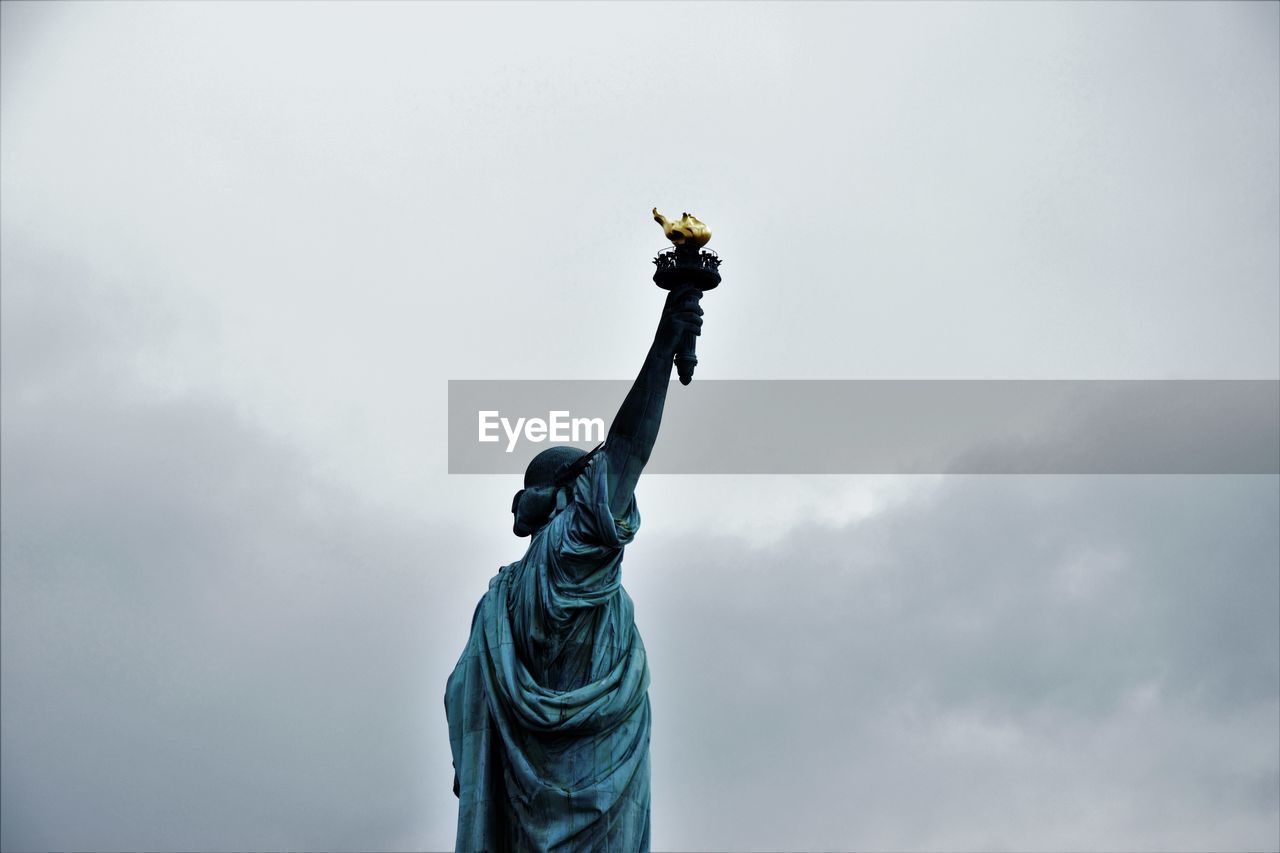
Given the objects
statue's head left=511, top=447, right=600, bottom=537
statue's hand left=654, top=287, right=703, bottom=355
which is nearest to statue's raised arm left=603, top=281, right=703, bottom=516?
statue's hand left=654, top=287, right=703, bottom=355

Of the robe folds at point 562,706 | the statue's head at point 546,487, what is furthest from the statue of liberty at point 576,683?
the statue's head at point 546,487

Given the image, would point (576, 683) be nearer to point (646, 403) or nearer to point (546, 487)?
point (546, 487)

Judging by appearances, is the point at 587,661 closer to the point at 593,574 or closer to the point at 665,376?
the point at 593,574

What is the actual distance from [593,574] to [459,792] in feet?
7.82

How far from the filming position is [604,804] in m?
14.6

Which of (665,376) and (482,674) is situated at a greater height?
(665,376)

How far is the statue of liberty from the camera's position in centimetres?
1466

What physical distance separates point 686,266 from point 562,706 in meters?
4.08

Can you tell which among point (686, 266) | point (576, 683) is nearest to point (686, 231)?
point (686, 266)

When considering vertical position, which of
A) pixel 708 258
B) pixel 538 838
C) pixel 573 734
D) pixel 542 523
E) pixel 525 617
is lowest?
pixel 538 838

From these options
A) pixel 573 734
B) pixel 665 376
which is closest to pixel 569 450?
pixel 665 376

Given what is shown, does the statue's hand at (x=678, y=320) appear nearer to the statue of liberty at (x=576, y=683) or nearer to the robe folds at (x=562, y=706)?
the statue of liberty at (x=576, y=683)

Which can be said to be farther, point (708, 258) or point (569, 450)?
point (569, 450)

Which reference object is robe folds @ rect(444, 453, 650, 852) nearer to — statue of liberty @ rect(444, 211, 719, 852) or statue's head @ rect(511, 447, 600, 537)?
statue of liberty @ rect(444, 211, 719, 852)
